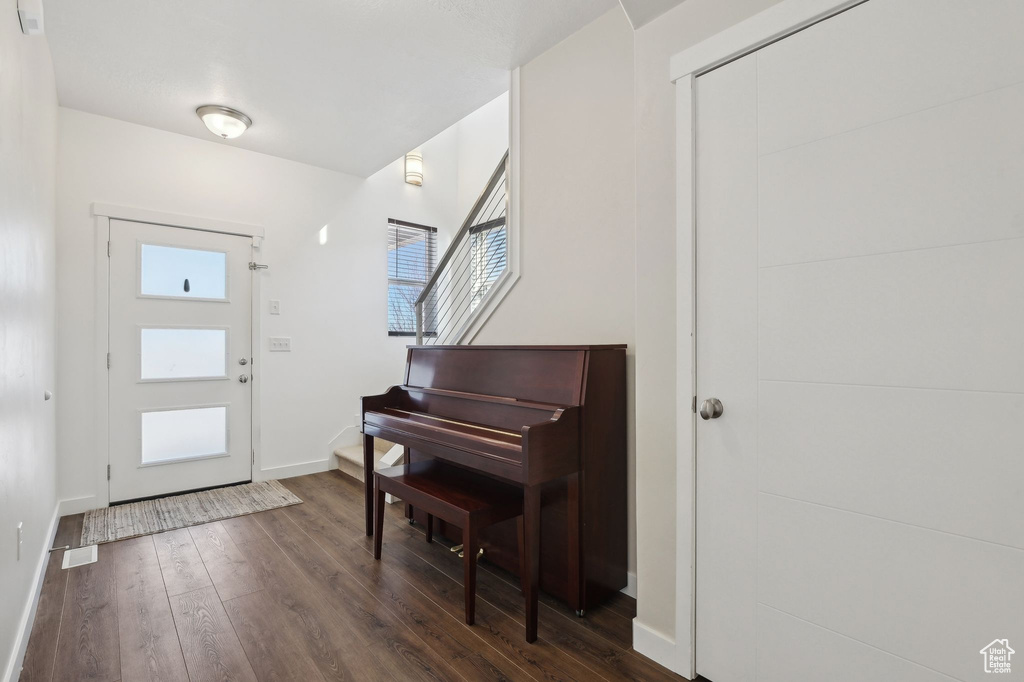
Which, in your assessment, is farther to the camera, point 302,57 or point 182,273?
point 182,273

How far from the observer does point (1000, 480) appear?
104 centimetres

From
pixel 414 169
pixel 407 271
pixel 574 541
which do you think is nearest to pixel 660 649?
pixel 574 541

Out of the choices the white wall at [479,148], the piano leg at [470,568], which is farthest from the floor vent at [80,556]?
the white wall at [479,148]

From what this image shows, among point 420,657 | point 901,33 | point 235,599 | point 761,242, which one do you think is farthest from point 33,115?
point 901,33

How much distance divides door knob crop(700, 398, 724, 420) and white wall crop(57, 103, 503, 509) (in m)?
3.45

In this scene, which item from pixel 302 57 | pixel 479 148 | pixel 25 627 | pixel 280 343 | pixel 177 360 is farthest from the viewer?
pixel 479 148

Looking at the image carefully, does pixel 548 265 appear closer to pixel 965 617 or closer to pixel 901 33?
pixel 901 33

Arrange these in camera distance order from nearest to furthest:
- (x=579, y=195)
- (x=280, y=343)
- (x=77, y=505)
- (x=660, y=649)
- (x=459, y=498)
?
(x=660, y=649) → (x=459, y=498) → (x=579, y=195) → (x=77, y=505) → (x=280, y=343)

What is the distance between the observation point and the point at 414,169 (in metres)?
4.69

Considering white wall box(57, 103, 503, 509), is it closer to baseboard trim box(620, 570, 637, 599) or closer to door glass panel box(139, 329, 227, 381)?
door glass panel box(139, 329, 227, 381)

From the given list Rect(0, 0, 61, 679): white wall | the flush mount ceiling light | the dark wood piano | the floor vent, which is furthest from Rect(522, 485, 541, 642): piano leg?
the flush mount ceiling light

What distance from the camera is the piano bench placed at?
74.0 inches

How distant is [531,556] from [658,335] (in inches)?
37.0

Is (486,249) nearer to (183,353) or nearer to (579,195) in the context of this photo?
(579,195)
